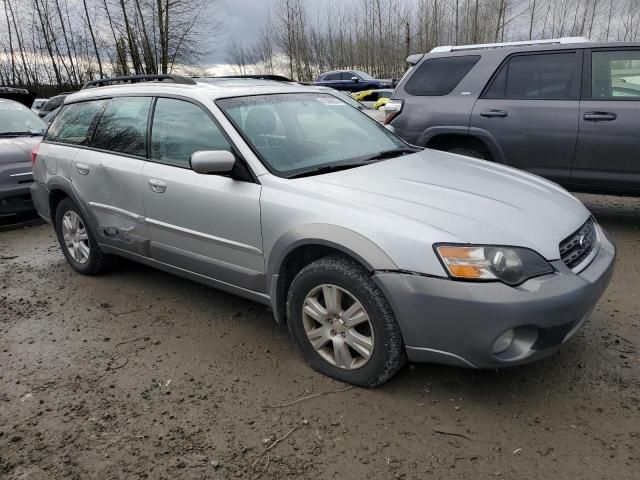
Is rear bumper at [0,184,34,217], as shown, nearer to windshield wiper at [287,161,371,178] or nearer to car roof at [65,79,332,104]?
car roof at [65,79,332,104]

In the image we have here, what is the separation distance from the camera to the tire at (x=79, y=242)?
4559 mm

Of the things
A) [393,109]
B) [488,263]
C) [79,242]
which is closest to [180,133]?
[79,242]

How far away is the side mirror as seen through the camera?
3.01 m

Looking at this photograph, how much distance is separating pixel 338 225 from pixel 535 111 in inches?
142

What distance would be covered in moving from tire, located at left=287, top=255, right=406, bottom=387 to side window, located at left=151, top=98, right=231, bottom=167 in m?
1.06

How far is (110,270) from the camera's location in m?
4.79

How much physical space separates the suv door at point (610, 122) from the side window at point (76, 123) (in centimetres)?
445

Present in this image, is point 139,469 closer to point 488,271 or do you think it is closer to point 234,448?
point 234,448

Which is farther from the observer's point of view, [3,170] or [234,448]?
[3,170]

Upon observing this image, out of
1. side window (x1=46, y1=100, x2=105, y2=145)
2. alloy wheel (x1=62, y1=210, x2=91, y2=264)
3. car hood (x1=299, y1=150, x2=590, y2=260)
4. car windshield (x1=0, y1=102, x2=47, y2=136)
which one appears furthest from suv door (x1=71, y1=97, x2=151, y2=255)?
car windshield (x1=0, y1=102, x2=47, y2=136)

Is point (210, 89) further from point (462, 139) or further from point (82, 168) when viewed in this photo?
point (462, 139)

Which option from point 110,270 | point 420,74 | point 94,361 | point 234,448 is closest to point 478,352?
point 234,448

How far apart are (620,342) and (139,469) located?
276 cm

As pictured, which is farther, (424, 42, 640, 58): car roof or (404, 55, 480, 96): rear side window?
(404, 55, 480, 96): rear side window
